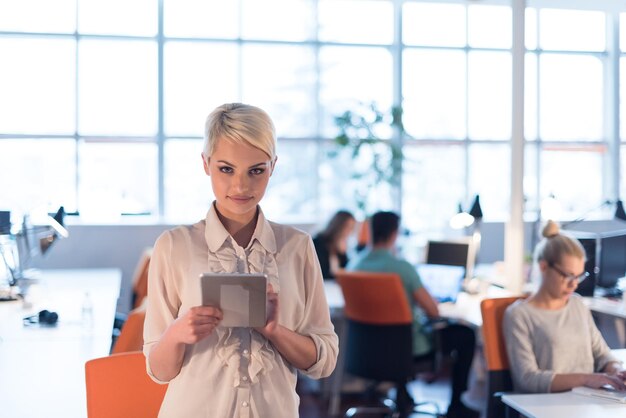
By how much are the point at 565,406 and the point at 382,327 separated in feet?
6.72

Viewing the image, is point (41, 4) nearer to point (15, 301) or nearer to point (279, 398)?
point (15, 301)

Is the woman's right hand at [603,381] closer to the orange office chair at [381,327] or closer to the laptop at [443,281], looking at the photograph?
the orange office chair at [381,327]

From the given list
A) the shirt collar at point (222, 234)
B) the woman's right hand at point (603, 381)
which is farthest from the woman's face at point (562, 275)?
the shirt collar at point (222, 234)

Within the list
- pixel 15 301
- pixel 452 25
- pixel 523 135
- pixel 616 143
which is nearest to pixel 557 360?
pixel 523 135

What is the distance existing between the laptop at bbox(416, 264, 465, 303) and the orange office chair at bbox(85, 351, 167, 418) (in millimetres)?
3264

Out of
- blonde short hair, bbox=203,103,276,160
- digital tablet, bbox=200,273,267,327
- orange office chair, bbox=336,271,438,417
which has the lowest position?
orange office chair, bbox=336,271,438,417

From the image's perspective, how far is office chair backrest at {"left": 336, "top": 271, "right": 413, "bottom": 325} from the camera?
14.7ft

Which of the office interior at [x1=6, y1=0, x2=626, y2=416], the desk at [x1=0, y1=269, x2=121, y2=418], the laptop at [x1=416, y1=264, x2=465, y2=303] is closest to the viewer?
the desk at [x1=0, y1=269, x2=121, y2=418]

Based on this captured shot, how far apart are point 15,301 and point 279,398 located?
358cm

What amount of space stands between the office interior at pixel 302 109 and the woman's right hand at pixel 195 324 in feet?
19.5

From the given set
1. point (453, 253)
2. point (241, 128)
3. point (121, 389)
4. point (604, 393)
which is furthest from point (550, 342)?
point (453, 253)

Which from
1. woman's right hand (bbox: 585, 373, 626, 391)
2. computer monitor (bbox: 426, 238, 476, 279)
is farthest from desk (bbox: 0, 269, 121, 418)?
computer monitor (bbox: 426, 238, 476, 279)

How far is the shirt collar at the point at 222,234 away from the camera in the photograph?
1656mm

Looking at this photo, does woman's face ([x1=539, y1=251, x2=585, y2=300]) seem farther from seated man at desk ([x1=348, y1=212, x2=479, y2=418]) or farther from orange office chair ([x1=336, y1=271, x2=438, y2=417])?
seated man at desk ([x1=348, y1=212, x2=479, y2=418])
